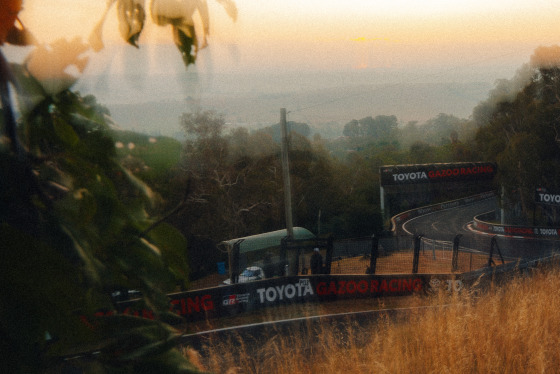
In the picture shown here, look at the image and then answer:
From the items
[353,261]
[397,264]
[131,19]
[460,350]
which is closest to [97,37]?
[131,19]

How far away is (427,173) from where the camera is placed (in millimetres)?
47969

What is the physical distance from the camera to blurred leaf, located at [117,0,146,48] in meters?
0.90

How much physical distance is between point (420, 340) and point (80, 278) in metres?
4.51

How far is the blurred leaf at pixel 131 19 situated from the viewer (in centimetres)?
90

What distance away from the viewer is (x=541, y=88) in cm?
4447

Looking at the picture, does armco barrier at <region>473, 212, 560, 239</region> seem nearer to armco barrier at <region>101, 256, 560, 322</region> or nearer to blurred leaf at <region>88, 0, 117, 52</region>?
Answer: armco barrier at <region>101, 256, 560, 322</region>

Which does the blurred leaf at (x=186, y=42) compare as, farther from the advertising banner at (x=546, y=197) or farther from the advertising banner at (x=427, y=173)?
the advertising banner at (x=427, y=173)

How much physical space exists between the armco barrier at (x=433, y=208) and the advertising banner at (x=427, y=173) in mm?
4499

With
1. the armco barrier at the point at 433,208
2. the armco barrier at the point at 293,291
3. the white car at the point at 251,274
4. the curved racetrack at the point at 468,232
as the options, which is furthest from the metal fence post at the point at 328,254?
the armco barrier at the point at 433,208

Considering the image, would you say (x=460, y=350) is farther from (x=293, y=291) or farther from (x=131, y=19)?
(x=293, y=291)

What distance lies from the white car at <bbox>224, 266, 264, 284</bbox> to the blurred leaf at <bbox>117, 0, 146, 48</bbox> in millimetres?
13838

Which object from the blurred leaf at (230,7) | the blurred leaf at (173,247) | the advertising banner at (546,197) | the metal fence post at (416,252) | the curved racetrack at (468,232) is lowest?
the curved racetrack at (468,232)

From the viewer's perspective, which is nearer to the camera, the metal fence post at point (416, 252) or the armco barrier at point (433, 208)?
the metal fence post at point (416, 252)

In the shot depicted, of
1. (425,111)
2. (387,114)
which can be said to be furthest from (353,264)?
(425,111)
